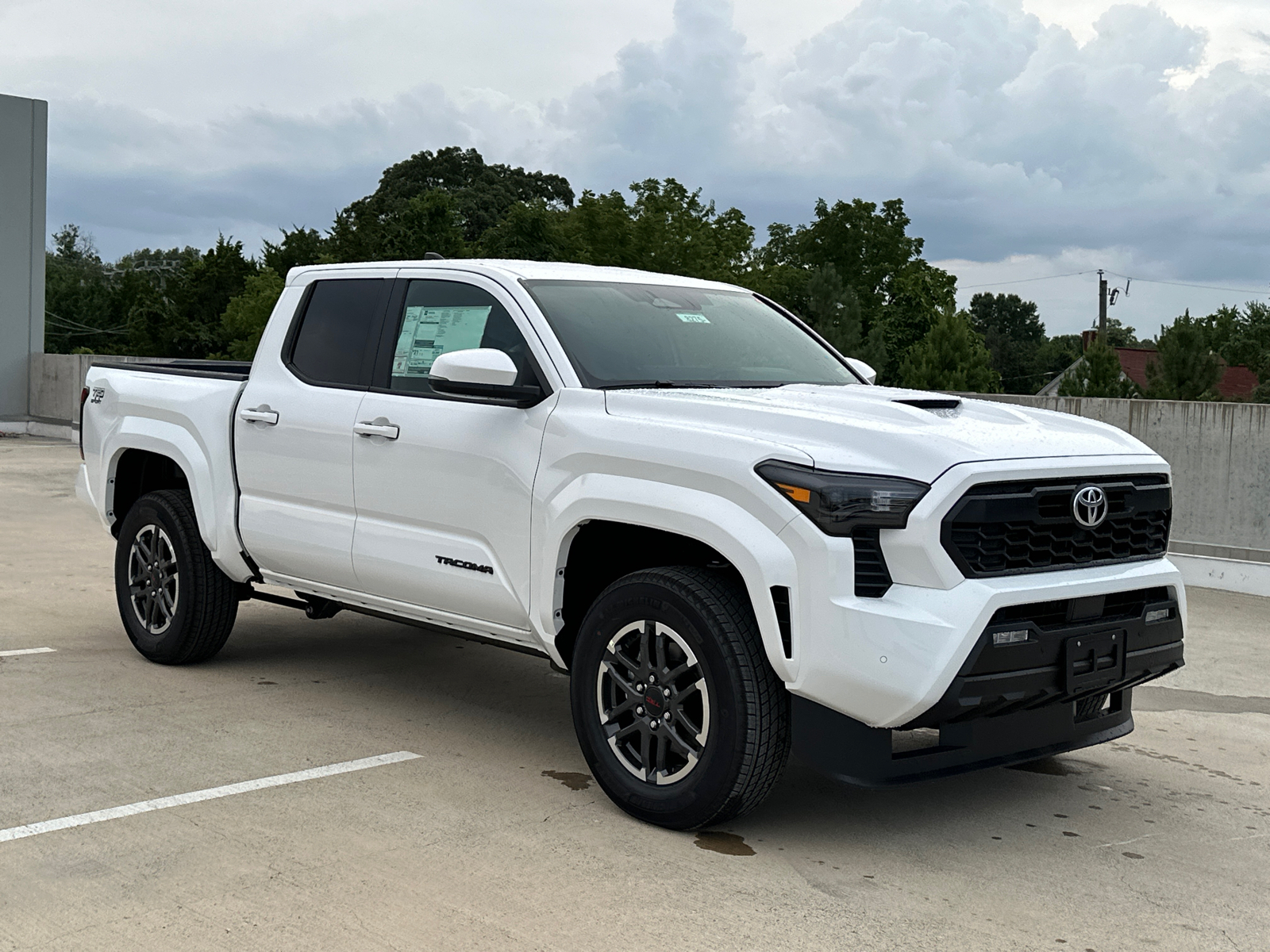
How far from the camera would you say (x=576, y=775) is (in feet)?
17.4

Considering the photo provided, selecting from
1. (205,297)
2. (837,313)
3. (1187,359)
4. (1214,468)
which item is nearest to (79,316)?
(205,297)

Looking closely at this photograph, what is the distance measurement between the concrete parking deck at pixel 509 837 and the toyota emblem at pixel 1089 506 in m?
1.12

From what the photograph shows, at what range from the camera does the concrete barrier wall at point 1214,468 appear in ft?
36.1

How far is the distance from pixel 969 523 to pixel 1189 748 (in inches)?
103

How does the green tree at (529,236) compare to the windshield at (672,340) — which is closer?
the windshield at (672,340)

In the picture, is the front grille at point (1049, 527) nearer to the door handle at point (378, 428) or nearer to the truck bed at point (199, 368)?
the door handle at point (378, 428)

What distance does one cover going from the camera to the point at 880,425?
14.7 feet

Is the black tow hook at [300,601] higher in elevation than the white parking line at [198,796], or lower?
higher

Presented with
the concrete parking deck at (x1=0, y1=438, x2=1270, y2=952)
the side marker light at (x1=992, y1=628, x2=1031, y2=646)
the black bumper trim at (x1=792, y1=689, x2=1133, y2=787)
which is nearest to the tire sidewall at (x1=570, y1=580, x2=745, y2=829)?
the concrete parking deck at (x1=0, y1=438, x2=1270, y2=952)

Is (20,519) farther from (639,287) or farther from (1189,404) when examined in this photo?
(1189,404)

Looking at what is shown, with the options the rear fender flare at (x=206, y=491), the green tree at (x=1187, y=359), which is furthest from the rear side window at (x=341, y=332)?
the green tree at (x=1187, y=359)

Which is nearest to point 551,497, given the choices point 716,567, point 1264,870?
point 716,567

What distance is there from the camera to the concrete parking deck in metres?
3.86

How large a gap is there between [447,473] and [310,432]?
35.9 inches
